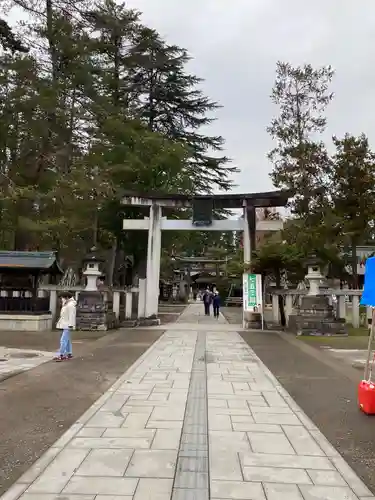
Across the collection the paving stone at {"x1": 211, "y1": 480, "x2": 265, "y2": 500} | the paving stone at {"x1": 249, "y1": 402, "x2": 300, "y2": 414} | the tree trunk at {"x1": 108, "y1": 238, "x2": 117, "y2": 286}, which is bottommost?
the paving stone at {"x1": 249, "y1": 402, "x2": 300, "y2": 414}

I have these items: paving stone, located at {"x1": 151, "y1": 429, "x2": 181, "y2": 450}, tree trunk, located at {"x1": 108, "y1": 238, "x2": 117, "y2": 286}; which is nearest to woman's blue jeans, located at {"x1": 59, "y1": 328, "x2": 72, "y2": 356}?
paving stone, located at {"x1": 151, "y1": 429, "x2": 181, "y2": 450}

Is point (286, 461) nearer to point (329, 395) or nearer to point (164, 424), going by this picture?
point (164, 424)

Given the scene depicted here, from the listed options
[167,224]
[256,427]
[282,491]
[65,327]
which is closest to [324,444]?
[256,427]

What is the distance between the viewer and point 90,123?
2138 cm

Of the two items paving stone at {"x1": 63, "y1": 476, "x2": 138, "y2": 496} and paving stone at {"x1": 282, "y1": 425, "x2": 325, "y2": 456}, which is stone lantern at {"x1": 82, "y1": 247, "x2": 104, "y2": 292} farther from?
paving stone at {"x1": 63, "y1": 476, "x2": 138, "y2": 496}

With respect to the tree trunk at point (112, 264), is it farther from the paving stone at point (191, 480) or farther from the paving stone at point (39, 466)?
the paving stone at point (191, 480)

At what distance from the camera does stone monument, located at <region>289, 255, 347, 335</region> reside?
17.1 m

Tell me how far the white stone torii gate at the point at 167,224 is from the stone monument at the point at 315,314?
3367mm

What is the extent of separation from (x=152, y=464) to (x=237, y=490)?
84 cm

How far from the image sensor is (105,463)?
4113 millimetres

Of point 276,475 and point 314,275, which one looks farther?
point 314,275

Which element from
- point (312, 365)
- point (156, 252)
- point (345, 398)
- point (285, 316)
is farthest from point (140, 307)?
point (345, 398)

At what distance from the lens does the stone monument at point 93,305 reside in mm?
18000

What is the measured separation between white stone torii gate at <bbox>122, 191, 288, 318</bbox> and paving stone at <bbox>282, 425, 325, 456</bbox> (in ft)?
50.0
